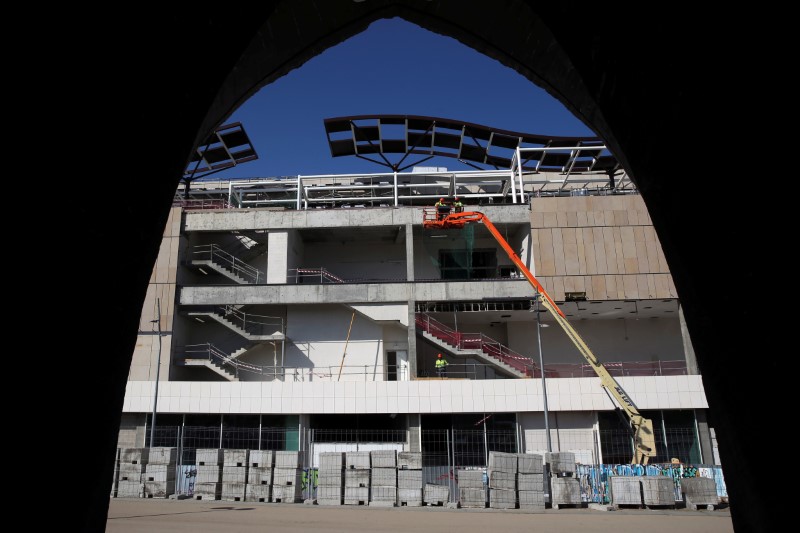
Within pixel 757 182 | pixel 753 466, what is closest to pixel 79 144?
pixel 757 182

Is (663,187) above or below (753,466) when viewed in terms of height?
above

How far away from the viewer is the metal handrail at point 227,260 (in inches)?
1427

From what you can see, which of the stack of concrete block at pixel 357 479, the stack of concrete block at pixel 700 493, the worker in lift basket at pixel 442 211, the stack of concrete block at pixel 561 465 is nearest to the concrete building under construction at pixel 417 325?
the worker in lift basket at pixel 442 211

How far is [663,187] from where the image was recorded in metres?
3.51

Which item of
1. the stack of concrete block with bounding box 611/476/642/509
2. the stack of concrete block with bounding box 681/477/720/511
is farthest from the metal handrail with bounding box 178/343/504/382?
the stack of concrete block with bounding box 681/477/720/511

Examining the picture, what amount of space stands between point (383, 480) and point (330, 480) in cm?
183

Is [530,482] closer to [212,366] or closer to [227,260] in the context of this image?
[212,366]

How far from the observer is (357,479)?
1959 centimetres

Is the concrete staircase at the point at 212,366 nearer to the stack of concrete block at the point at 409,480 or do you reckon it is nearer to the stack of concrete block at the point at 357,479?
the stack of concrete block at the point at 357,479

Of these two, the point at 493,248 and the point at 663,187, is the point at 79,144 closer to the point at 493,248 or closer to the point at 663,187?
the point at 663,187

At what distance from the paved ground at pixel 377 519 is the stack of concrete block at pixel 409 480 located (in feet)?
1.99

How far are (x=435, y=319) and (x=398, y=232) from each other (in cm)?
640

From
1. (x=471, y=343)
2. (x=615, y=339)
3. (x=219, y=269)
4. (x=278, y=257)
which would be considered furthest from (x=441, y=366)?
(x=219, y=269)

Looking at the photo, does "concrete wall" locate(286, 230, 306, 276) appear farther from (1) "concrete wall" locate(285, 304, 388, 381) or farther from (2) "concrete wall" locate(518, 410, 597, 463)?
(2) "concrete wall" locate(518, 410, 597, 463)
